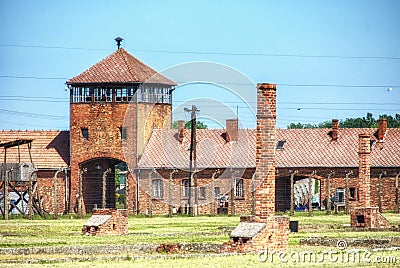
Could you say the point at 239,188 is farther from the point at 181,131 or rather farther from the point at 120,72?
the point at 120,72

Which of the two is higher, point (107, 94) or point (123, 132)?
point (107, 94)

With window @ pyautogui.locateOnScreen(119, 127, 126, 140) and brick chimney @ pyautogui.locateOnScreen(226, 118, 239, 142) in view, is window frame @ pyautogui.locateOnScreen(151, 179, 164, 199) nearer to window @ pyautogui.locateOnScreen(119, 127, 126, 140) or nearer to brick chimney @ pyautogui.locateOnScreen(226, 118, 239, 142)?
window @ pyautogui.locateOnScreen(119, 127, 126, 140)

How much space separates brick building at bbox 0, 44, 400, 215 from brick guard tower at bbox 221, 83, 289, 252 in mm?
35411

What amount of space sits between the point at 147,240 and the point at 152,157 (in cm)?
3411

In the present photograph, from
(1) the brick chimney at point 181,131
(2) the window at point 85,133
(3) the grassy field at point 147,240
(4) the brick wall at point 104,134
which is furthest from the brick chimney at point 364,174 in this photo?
(1) the brick chimney at point 181,131

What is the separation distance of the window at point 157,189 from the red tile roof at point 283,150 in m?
1.08

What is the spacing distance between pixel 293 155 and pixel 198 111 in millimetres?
9341

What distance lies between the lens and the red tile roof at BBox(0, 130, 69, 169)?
67.2 metres

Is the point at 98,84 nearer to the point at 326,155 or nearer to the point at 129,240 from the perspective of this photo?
the point at 326,155

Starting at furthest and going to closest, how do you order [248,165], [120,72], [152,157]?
[152,157]
[248,165]
[120,72]

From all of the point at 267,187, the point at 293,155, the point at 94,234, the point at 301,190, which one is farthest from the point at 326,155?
the point at 267,187

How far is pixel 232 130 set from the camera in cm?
7000

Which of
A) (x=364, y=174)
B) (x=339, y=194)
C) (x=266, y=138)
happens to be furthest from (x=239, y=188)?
(x=266, y=138)

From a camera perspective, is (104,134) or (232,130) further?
(232,130)
